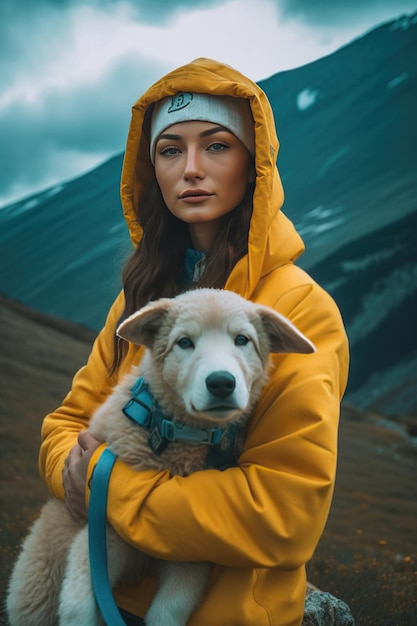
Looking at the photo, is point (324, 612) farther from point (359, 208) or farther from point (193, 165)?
point (359, 208)

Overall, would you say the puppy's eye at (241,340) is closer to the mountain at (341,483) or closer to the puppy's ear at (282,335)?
the puppy's ear at (282,335)

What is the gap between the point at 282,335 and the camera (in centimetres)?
222

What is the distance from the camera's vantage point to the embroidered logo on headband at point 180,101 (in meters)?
2.72

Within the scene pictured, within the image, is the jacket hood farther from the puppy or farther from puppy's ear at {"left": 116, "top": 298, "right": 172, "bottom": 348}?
puppy's ear at {"left": 116, "top": 298, "right": 172, "bottom": 348}

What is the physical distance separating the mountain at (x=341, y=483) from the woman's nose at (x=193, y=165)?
2559 millimetres

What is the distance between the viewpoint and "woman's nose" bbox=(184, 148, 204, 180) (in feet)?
8.78

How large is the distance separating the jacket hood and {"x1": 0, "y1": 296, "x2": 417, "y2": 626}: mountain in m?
2.37

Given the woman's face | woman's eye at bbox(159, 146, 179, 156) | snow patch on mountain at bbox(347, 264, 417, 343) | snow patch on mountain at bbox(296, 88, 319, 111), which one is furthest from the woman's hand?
snow patch on mountain at bbox(347, 264, 417, 343)

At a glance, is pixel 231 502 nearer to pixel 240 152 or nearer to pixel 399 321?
pixel 240 152

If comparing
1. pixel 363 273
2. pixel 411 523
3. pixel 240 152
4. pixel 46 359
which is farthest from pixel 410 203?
pixel 240 152

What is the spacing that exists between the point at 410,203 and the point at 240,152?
7166 millimetres

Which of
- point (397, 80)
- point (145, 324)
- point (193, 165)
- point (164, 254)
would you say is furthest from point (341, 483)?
point (145, 324)

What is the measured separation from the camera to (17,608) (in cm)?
253

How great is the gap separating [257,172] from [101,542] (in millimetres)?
1586
